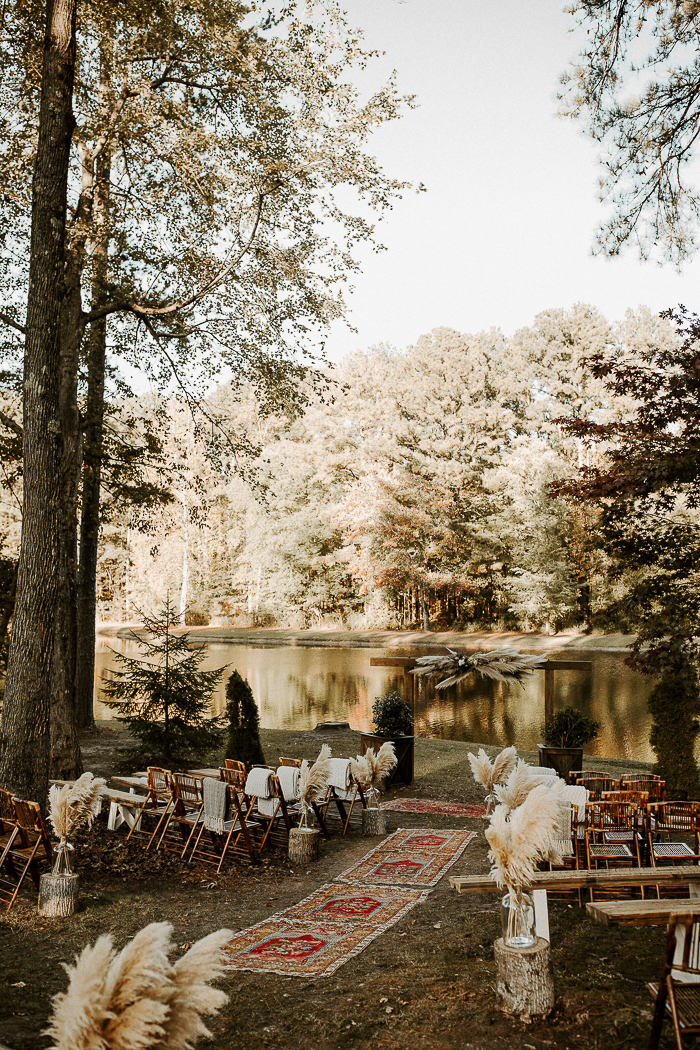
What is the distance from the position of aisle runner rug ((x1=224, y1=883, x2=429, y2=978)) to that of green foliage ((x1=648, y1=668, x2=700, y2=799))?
13.7 ft

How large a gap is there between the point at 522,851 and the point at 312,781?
4.04m

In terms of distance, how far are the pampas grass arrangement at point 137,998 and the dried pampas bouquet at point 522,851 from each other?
197 cm

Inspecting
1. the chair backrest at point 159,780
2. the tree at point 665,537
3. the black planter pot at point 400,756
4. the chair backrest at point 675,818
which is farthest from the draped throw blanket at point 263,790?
the tree at point 665,537

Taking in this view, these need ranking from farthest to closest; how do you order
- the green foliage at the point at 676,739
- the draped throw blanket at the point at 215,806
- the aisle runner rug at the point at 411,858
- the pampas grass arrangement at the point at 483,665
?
1. the green foliage at the point at 676,739
2. the pampas grass arrangement at the point at 483,665
3. the draped throw blanket at the point at 215,806
4. the aisle runner rug at the point at 411,858

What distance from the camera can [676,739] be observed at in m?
9.31

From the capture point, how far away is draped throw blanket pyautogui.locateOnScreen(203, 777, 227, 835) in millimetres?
7555

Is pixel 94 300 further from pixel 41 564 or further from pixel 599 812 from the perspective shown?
pixel 599 812

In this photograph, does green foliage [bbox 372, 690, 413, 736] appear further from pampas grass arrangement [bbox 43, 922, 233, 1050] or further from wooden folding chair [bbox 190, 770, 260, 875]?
pampas grass arrangement [bbox 43, 922, 233, 1050]

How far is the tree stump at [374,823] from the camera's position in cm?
862

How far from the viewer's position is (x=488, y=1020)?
3.99 meters

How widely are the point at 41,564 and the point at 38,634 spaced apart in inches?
26.1

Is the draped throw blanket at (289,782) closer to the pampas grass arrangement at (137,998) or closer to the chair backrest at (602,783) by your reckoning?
the chair backrest at (602,783)

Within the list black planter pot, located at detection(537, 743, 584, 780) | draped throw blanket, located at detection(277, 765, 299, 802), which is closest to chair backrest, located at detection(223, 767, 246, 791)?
draped throw blanket, located at detection(277, 765, 299, 802)

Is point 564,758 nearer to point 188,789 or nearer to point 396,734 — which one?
point 396,734
